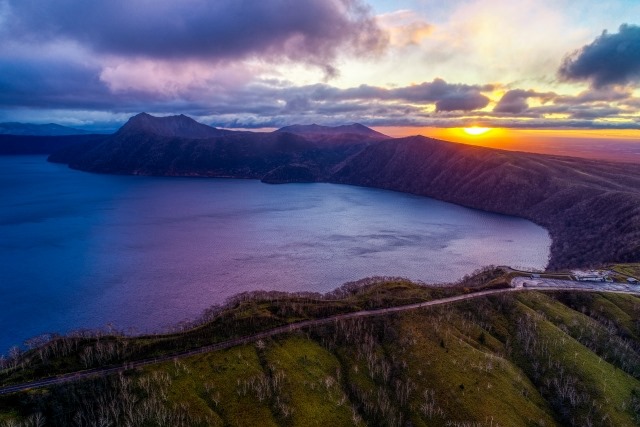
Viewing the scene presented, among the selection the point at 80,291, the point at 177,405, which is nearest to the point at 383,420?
the point at 177,405

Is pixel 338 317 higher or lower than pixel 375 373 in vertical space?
higher

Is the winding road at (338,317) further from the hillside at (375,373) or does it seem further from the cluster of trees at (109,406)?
the cluster of trees at (109,406)

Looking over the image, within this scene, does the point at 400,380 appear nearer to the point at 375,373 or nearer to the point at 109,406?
the point at 375,373

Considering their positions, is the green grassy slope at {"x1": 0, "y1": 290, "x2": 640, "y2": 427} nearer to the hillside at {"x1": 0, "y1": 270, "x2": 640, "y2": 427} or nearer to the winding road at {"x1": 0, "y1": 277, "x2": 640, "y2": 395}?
the hillside at {"x1": 0, "y1": 270, "x2": 640, "y2": 427}

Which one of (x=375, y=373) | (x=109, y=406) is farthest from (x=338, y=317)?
(x=109, y=406)

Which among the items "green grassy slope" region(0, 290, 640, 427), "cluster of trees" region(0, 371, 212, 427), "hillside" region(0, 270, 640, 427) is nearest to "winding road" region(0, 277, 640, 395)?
"hillside" region(0, 270, 640, 427)

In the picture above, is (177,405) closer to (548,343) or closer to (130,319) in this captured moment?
(130,319)
